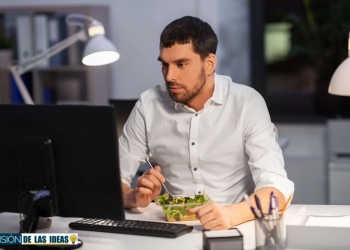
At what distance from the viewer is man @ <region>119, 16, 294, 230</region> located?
8.43 feet

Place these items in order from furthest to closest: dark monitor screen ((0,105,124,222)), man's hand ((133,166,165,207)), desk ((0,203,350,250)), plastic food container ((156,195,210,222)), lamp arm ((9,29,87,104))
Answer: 1. lamp arm ((9,29,87,104))
2. man's hand ((133,166,165,207))
3. plastic food container ((156,195,210,222))
4. desk ((0,203,350,250))
5. dark monitor screen ((0,105,124,222))

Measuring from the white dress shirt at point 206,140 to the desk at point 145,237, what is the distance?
0.84 feet

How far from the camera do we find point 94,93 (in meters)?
4.79

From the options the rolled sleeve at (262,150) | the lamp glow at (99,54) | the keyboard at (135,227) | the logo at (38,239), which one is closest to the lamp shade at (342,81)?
the rolled sleeve at (262,150)

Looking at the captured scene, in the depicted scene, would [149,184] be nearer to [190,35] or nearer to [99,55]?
[190,35]

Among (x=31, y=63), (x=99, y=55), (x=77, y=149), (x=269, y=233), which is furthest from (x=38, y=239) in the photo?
(x=31, y=63)

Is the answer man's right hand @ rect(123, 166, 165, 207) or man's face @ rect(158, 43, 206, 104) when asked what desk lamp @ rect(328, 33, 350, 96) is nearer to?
man's face @ rect(158, 43, 206, 104)

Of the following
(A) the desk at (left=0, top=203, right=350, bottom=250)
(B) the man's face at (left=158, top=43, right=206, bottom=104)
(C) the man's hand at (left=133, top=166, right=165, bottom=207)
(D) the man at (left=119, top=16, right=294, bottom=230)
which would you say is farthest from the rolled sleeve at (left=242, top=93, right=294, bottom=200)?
(C) the man's hand at (left=133, top=166, right=165, bottom=207)

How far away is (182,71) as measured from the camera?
2590 mm

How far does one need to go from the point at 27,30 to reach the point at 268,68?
5.25 ft

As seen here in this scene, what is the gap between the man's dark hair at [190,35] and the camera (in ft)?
8.43

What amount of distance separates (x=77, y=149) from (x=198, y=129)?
2.60 feet

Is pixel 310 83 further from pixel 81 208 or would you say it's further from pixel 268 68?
pixel 81 208

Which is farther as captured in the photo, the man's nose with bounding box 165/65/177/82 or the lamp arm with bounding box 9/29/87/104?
the lamp arm with bounding box 9/29/87/104
